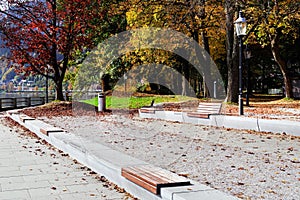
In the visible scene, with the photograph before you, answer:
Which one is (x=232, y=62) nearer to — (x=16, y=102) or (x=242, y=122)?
(x=242, y=122)

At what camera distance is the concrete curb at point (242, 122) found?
35.4 feet

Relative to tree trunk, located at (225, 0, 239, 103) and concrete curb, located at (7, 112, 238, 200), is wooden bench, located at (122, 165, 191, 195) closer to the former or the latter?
concrete curb, located at (7, 112, 238, 200)

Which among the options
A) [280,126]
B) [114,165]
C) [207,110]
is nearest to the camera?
[114,165]

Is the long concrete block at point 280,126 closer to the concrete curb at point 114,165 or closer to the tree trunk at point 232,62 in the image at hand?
the concrete curb at point 114,165

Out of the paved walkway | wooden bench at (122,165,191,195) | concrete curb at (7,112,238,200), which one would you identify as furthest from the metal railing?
wooden bench at (122,165,191,195)

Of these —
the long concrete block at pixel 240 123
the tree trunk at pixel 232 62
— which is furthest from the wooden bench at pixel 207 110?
the tree trunk at pixel 232 62

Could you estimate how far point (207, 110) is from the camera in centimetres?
1471

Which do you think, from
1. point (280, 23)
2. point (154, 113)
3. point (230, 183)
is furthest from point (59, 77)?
point (230, 183)

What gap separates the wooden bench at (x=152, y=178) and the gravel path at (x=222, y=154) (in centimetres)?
68

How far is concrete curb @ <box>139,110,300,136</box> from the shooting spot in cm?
1078

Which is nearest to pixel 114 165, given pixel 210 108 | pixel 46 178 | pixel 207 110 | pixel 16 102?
pixel 46 178

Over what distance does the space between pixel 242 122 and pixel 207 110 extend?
242 centimetres

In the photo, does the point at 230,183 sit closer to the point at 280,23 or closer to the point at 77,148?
the point at 77,148

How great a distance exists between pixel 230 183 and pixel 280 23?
14.8 m
